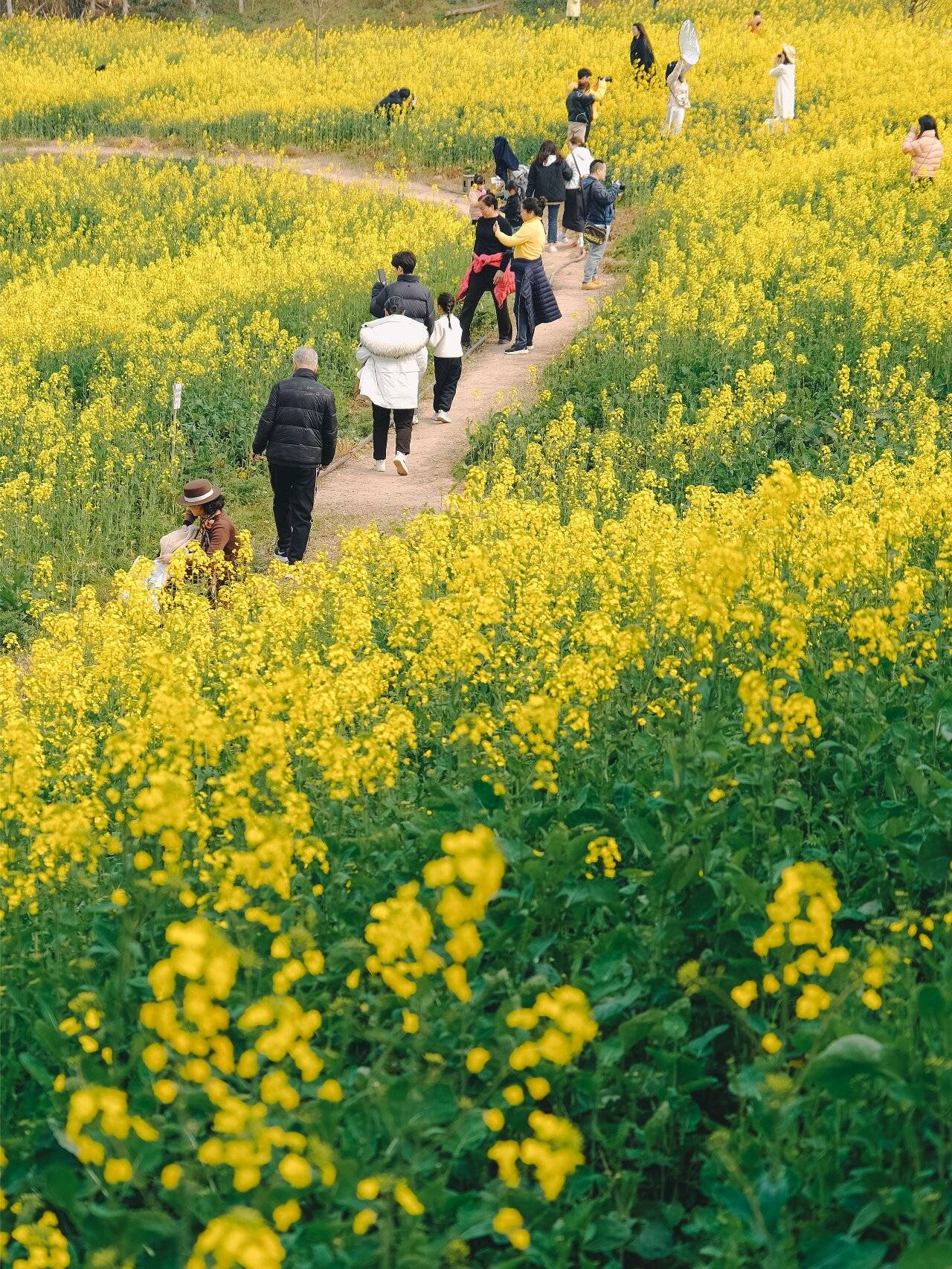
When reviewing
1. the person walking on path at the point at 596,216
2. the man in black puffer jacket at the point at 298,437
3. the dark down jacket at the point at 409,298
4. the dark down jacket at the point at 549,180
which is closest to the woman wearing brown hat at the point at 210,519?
the man in black puffer jacket at the point at 298,437

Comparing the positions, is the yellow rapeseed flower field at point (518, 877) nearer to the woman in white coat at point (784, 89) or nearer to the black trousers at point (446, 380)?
the black trousers at point (446, 380)

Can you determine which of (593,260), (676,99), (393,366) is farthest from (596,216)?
(676,99)

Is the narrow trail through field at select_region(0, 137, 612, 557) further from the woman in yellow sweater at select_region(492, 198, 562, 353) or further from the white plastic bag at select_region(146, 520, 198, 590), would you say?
the white plastic bag at select_region(146, 520, 198, 590)

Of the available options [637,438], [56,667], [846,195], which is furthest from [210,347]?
[846,195]

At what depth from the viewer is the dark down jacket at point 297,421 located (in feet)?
37.0

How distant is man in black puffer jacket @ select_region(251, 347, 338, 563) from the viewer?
11281mm

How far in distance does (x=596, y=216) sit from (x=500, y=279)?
3.07m

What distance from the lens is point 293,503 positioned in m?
11.6

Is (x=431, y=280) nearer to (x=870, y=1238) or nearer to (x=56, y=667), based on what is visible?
(x=56, y=667)

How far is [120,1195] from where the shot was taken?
4.02 metres

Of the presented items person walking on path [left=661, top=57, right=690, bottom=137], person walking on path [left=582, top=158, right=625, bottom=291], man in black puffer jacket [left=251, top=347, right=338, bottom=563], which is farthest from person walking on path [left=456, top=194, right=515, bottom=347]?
person walking on path [left=661, top=57, right=690, bottom=137]

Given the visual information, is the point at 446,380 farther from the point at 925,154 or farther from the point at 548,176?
the point at 925,154

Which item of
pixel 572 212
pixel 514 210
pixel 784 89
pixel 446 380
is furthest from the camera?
pixel 784 89

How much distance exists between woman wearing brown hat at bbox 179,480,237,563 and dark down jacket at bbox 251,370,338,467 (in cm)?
91
